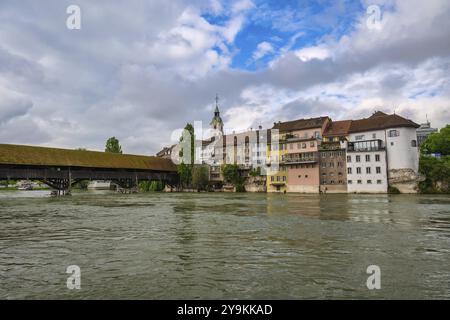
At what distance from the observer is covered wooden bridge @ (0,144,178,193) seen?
43.4 metres

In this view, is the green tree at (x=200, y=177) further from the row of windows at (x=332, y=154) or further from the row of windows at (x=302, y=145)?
the row of windows at (x=332, y=154)

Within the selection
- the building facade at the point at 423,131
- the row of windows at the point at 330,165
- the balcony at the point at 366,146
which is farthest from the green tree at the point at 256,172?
the building facade at the point at 423,131

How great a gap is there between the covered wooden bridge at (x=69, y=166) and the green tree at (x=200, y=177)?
20.6 feet

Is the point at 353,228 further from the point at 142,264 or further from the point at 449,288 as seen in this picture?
the point at 142,264

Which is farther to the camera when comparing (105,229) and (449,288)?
(105,229)

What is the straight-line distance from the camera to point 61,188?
4875 centimetres

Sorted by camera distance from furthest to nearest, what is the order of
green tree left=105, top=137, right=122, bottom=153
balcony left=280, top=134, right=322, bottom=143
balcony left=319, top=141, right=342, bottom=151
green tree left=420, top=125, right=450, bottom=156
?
green tree left=105, top=137, right=122, bottom=153 → green tree left=420, top=125, right=450, bottom=156 → balcony left=280, top=134, right=322, bottom=143 → balcony left=319, top=141, right=342, bottom=151

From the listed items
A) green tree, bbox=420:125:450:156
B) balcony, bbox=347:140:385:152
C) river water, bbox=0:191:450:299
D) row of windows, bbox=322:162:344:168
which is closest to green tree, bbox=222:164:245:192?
row of windows, bbox=322:162:344:168

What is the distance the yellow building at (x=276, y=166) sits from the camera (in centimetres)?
5947

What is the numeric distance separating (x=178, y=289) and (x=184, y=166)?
201 feet

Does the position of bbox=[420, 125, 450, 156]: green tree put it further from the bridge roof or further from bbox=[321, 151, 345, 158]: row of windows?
the bridge roof

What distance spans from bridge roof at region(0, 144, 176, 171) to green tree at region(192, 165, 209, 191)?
6.32 meters

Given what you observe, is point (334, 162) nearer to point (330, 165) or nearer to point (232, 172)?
point (330, 165)
